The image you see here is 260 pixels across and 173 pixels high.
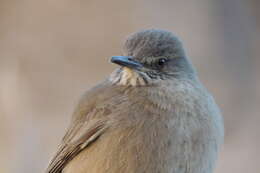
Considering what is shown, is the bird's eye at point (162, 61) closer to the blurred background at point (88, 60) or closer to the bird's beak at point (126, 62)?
the bird's beak at point (126, 62)

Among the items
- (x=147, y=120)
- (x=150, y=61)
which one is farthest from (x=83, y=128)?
(x=150, y=61)

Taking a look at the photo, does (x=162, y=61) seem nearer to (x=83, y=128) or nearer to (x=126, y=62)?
(x=126, y=62)

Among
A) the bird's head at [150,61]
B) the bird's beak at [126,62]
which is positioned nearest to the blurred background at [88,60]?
the bird's head at [150,61]

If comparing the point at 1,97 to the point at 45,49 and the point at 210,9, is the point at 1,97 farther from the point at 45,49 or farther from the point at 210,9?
the point at 210,9

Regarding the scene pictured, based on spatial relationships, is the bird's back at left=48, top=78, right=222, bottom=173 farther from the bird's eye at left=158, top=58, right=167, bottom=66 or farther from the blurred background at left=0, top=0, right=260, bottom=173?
the blurred background at left=0, top=0, right=260, bottom=173

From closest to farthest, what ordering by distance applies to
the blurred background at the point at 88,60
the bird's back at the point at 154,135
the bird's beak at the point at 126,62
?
the bird's back at the point at 154,135 < the bird's beak at the point at 126,62 < the blurred background at the point at 88,60

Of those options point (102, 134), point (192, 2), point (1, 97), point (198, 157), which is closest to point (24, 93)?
point (1, 97)

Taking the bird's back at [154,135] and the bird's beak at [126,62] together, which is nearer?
the bird's back at [154,135]
